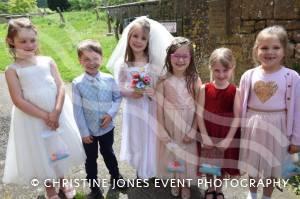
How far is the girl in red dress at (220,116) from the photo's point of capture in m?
2.88

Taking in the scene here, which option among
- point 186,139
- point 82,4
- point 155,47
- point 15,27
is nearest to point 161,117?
point 186,139

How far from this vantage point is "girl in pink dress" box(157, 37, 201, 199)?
9.95 ft

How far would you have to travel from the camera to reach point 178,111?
3057 mm

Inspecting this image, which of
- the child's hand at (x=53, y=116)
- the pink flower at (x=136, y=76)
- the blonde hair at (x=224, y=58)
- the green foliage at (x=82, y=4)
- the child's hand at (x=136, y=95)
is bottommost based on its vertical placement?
the child's hand at (x=53, y=116)

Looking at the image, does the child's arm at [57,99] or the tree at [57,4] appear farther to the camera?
the tree at [57,4]

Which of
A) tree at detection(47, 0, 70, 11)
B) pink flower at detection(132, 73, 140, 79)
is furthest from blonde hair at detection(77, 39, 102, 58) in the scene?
tree at detection(47, 0, 70, 11)

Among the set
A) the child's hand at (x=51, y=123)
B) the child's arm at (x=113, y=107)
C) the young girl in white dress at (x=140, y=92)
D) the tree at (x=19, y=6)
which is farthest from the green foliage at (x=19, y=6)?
the child's hand at (x=51, y=123)

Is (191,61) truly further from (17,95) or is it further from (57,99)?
(17,95)

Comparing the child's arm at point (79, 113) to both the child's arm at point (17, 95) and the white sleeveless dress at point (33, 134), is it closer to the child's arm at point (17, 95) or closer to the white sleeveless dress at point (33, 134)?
the white sleeveless dress at point (33, 134)

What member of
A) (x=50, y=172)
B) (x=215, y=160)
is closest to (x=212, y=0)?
(x=215, y=160)

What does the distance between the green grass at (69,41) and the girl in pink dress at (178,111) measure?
11.7 ft

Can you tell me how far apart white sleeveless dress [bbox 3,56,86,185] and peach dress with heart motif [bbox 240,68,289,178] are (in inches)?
65.8

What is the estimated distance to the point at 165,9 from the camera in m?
7.59

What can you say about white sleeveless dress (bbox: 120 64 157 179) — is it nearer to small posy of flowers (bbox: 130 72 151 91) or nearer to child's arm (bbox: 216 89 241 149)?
small posy of flowers (bbox: 130 72 151 91)
